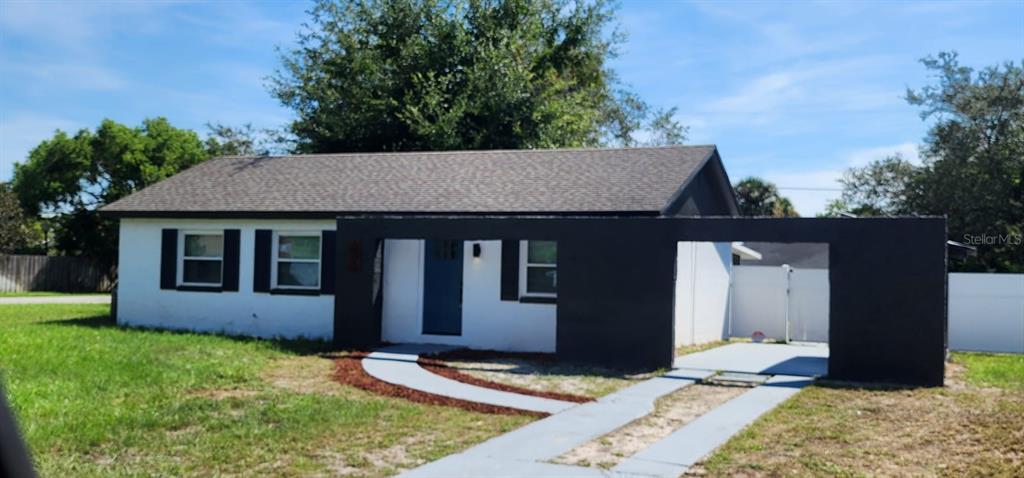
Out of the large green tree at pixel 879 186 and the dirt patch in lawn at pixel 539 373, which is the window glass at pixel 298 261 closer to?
the dirt patch in lawn at pixel 539 373

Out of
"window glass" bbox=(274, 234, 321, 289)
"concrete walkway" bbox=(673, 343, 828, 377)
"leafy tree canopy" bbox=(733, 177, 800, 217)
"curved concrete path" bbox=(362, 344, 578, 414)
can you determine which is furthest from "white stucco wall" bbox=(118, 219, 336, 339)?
"leafy tree canopy" bbox=(733, 177, 800, 217)

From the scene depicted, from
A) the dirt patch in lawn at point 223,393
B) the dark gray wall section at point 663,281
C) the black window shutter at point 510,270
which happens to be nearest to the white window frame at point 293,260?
the dark gray wall section at point 663,281

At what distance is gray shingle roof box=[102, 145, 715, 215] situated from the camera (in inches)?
636

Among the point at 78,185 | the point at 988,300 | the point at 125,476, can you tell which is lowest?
the point at 125,476

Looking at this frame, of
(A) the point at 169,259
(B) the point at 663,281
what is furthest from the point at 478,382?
(A) the point at 169,259

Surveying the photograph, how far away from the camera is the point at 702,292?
19109 millimetres

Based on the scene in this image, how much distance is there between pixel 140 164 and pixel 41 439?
36.3 meters

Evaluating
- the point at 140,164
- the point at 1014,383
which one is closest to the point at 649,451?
the point at 1014,383

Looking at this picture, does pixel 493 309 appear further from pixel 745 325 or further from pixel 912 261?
pixel 745 325

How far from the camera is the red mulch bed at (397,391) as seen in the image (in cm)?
958

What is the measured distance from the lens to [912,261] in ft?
40.3

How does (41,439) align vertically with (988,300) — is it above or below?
below

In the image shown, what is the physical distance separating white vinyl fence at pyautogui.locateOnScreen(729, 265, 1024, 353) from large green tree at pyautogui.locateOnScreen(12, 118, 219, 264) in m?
29.2

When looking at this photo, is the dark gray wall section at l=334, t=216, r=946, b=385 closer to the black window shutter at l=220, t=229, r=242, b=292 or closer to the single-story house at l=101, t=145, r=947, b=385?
the single-story house at l=101, t=145, r=947, b=385
